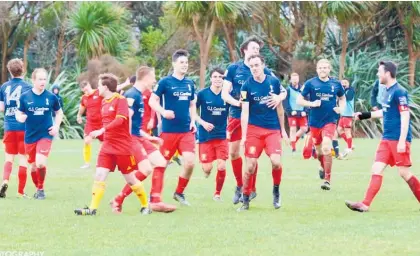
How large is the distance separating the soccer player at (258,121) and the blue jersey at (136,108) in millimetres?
1318

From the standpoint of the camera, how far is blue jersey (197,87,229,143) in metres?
14.9

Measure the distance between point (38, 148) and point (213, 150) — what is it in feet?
7.80

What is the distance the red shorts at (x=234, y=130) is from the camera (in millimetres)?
14562

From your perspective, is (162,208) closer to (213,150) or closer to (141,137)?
(141,137)

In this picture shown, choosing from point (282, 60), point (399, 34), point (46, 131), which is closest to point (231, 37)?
point (282, 60)

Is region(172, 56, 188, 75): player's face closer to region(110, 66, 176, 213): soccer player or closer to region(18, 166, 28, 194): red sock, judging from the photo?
region(110, 66, 176, 213): soccer player

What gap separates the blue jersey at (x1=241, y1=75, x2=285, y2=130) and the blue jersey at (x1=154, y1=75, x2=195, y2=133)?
94cm

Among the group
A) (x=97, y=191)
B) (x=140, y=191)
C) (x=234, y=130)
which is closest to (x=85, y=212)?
(x=97, y=191)

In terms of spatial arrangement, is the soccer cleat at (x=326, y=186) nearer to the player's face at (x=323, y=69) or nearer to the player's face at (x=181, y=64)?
the player's face at (x=323, y=69)

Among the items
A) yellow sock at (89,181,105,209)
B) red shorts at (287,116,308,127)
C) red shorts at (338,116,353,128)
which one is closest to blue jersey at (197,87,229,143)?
yellow sock at (89,181,105,209)

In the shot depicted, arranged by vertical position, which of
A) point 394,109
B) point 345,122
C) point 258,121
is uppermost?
point 394,109

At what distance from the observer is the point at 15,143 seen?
15617mm

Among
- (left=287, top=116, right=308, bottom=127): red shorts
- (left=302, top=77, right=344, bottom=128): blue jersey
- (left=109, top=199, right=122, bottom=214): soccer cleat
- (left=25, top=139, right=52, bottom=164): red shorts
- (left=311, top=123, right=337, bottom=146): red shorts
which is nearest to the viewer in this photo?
(left=109, top=199, right=122, bottom=214): soccer cleat

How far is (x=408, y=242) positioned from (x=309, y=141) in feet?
35.4
